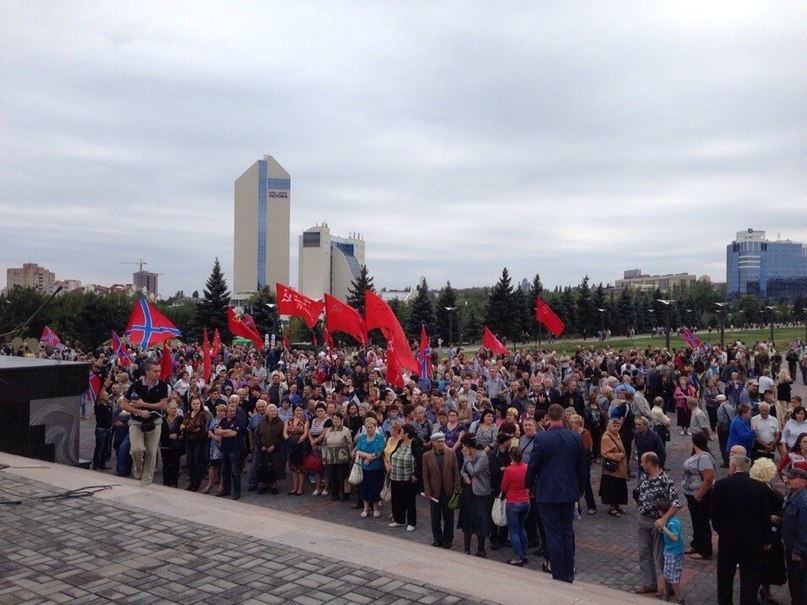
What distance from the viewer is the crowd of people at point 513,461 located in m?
6.65

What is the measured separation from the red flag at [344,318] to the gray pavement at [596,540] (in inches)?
296

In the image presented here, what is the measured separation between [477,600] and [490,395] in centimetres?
1256

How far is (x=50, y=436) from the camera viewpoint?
1251 cm

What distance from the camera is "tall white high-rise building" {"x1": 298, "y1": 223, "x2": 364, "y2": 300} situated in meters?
145

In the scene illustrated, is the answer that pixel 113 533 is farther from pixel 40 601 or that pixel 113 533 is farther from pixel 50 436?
pixel 50 436

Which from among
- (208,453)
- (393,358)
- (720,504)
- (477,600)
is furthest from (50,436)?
(720,504)

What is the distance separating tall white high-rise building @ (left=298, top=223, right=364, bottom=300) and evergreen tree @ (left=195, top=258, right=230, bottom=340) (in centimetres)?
7770

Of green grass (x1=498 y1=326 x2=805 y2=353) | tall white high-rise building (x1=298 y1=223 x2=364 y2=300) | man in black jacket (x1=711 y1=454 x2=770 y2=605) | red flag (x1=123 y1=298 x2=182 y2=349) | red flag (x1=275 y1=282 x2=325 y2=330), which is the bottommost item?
green grass (x1=498 y1=326 x2=805 y2=353)

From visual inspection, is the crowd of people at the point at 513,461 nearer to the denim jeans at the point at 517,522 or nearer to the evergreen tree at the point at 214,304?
the denim jeans at the point at 517,522

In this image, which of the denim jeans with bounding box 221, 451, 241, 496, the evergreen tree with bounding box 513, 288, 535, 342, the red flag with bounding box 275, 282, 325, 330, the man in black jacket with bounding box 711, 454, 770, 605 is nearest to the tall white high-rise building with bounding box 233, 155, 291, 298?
the evergreen tree with bounding box 513, 288, 535, 342

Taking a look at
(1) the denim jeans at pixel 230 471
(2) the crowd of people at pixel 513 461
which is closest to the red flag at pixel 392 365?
(2) the crowd of people at pixel 513 461

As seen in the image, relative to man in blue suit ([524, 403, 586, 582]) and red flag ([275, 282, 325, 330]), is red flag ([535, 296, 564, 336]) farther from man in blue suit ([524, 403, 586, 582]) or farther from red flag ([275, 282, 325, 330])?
man in blue suit ([524, 403, 586, 582])

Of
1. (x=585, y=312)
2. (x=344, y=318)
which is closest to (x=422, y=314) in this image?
(x=585, y=312)

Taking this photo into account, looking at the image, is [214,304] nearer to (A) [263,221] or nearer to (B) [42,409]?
(B) [42,409]
